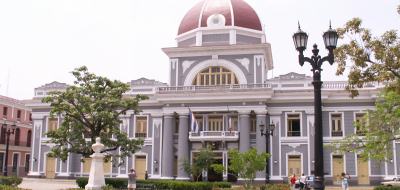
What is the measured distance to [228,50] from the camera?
4506 cm

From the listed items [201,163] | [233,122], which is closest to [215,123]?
[233,122]

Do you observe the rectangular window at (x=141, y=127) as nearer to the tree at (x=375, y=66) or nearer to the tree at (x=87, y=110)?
the tree at (x=87, y=110)

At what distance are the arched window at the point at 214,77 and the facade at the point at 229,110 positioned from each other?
93 mm

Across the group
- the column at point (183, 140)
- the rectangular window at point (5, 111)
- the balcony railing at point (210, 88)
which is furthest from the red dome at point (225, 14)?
the rectangular window at point (5, 111)

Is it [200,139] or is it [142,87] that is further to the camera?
[142,87]

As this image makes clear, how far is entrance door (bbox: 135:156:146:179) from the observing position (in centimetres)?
4585

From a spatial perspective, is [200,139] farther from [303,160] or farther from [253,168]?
[253,168]

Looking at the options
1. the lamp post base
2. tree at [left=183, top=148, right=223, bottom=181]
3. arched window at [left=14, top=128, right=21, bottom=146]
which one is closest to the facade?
tree at [left=183, top=148, right=223, bottom=181]

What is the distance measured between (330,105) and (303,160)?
5.43 meters

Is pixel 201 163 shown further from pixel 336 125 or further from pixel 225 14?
pixel 225 14

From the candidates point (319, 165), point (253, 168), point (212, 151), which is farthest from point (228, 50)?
point (319, 165)

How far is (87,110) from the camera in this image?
3044cm

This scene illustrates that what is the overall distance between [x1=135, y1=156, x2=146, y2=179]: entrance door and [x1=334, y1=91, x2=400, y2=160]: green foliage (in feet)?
91.5

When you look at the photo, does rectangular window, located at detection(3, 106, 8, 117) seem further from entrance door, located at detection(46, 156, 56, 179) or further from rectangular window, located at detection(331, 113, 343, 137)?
rectangular window, located at detection(331, 113, 343, 137)
